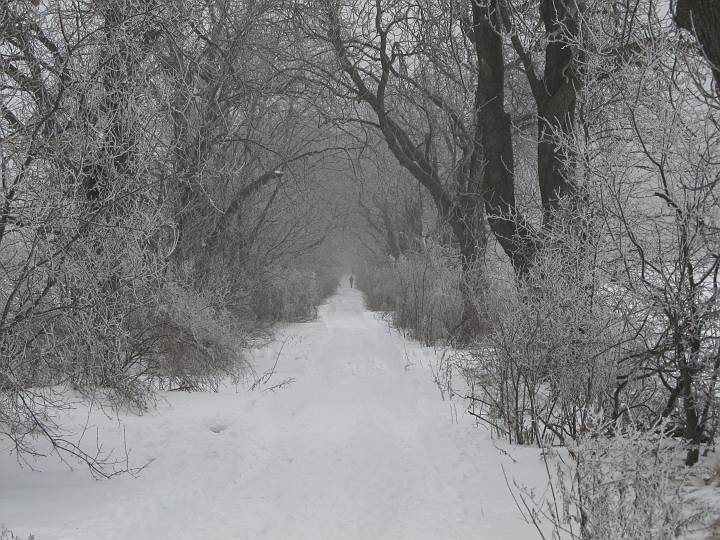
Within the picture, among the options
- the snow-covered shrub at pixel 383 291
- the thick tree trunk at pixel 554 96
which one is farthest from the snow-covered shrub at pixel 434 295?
the snow-covered shrub at pixel 383 291

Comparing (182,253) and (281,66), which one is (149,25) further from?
(281,66)

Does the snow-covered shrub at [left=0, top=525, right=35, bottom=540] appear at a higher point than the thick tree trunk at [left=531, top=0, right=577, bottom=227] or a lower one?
lower

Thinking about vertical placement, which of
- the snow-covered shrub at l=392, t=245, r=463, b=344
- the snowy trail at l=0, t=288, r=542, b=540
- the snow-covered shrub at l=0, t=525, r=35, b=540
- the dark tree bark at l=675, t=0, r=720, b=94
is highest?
the dark tree bark at l=675, t=0, r=720, b=94

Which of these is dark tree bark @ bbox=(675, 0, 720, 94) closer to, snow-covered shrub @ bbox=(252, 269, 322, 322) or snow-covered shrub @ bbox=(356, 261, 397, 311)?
snow-covered shrub @ bbox=(252, 269, 322, 322)

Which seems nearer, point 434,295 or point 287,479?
point 287,479

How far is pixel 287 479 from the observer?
5465 millimetres

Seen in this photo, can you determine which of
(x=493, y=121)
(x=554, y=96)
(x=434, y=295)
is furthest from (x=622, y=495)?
(x=434, y=295)

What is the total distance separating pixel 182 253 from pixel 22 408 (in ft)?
20.7

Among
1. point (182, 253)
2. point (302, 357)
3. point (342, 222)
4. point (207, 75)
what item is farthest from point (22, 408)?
point (342, 222)

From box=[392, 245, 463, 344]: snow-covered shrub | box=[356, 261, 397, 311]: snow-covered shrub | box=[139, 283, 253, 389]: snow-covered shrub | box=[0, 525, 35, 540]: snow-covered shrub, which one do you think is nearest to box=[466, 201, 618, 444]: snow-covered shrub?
box=[0, 525, 35, 540]: snow-covered shrub

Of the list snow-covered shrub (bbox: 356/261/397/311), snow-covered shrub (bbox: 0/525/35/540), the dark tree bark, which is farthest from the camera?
snow-covered shrub (bbox: 356/261/397/311)

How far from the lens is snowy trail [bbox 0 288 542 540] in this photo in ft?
14.2

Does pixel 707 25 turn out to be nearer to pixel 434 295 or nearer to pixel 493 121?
pixel 493 121

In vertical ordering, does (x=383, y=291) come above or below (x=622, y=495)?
below
